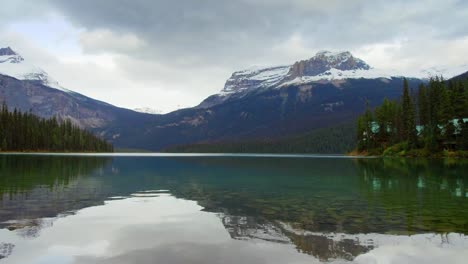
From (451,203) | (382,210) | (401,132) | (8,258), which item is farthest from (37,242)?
(401,132)

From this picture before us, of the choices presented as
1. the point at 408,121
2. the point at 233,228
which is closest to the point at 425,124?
the point at 408,121

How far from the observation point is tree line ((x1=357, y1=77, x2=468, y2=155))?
115562 millimetres

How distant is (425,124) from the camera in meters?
134

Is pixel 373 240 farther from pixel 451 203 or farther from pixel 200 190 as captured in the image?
pixel 200 190

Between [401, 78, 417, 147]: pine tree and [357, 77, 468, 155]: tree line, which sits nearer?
[357, 77, 468, 155]: tree line

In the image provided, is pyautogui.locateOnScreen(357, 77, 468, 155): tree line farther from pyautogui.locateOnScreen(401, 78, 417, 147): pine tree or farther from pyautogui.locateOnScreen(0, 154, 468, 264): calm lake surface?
pyautogui.locateOnScreen(0, 154, 468, 264): calm lake surface

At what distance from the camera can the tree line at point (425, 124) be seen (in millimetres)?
115562

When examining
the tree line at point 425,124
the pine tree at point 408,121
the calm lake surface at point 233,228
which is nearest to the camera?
the calm lake surface at point 233,228

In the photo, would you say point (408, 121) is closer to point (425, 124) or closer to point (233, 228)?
point (425, 124)

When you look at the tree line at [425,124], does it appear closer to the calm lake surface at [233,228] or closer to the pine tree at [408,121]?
the pine tree at [408,121]

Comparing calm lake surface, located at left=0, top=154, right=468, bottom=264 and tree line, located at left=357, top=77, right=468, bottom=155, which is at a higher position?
tree line, located at left=357, top=77, right=468, bottom=155

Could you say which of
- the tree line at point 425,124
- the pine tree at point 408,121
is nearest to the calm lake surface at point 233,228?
the tree line at point 425,124

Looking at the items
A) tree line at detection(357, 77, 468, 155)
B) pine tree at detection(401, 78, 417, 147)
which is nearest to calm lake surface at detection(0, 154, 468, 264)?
tree line at detection(357, 77, 468, 155)

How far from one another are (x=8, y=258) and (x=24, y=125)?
211 meters
